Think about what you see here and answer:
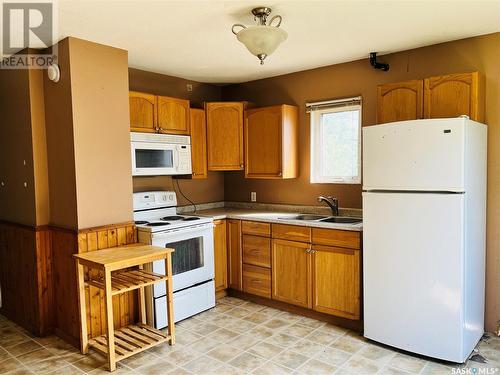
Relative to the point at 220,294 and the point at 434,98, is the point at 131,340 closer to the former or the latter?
the point at 220,294

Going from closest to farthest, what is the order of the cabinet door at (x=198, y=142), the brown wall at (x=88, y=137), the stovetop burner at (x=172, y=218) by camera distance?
the brown wall at (x=88, y=137), the stovetop burner at (x=172, y=218), the cabinet door at (x=198, y=142)

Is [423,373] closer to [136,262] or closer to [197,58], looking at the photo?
[136,262]

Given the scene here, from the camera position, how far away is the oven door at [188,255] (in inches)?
127

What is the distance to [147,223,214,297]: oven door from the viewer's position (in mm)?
3236

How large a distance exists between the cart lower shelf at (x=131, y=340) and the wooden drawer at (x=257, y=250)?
1136mm

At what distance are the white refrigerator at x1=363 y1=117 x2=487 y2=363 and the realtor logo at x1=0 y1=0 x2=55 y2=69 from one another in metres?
2.27

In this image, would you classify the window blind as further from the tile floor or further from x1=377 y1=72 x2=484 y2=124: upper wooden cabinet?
the tile floor

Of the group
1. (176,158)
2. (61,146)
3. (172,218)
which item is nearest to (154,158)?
(176,158)

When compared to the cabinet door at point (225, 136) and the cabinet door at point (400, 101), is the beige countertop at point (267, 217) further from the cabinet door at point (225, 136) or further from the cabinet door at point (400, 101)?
the cabinet door at point (400, 101)

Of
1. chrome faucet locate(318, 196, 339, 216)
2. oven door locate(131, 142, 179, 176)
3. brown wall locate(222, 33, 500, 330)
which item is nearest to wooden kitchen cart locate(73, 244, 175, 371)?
oven door locate(131, 142, 179, 176)

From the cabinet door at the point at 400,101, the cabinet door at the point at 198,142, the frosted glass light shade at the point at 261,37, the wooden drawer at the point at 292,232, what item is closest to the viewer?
the frosted glass light shade at the point at 261,37

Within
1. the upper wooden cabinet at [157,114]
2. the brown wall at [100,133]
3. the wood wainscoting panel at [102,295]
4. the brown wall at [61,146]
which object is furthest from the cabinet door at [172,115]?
the wood wainscoting panel at [102,295]

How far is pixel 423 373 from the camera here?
99.3 inches

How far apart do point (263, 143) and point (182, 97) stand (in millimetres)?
1067
